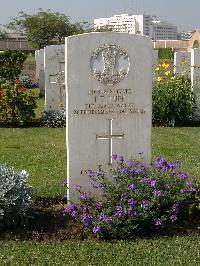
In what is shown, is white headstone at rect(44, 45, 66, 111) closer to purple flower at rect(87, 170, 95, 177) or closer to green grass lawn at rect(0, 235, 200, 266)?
purple flower at rect(87, 170, 95, 177)

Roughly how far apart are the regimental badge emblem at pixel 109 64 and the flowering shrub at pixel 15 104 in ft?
22.4

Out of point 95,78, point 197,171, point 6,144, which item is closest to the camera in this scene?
point 95,78

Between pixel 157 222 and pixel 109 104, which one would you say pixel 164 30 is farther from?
pixel 157 222

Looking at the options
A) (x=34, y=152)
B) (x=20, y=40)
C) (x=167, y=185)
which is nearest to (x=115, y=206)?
(x=167, y=185)

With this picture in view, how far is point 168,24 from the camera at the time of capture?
13450 cm

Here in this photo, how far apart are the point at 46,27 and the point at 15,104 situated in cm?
3293

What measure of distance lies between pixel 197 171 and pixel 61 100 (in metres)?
5.90

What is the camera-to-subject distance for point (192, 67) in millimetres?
12078

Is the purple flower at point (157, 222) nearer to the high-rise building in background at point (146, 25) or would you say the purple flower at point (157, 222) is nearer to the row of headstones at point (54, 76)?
the row of headstones at point (54, 76)

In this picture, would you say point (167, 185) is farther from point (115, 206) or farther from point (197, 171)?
point (197, 171)

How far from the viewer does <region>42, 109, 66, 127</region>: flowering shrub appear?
39.7ft

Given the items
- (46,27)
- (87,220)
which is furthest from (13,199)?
(46,27)

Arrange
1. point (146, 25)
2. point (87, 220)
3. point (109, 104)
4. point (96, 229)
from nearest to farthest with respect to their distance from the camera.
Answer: point (96, 229), point (87, 220), point (109, 104), point (146, 25)

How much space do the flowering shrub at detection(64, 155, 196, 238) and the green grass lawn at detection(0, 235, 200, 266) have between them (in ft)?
0.54
